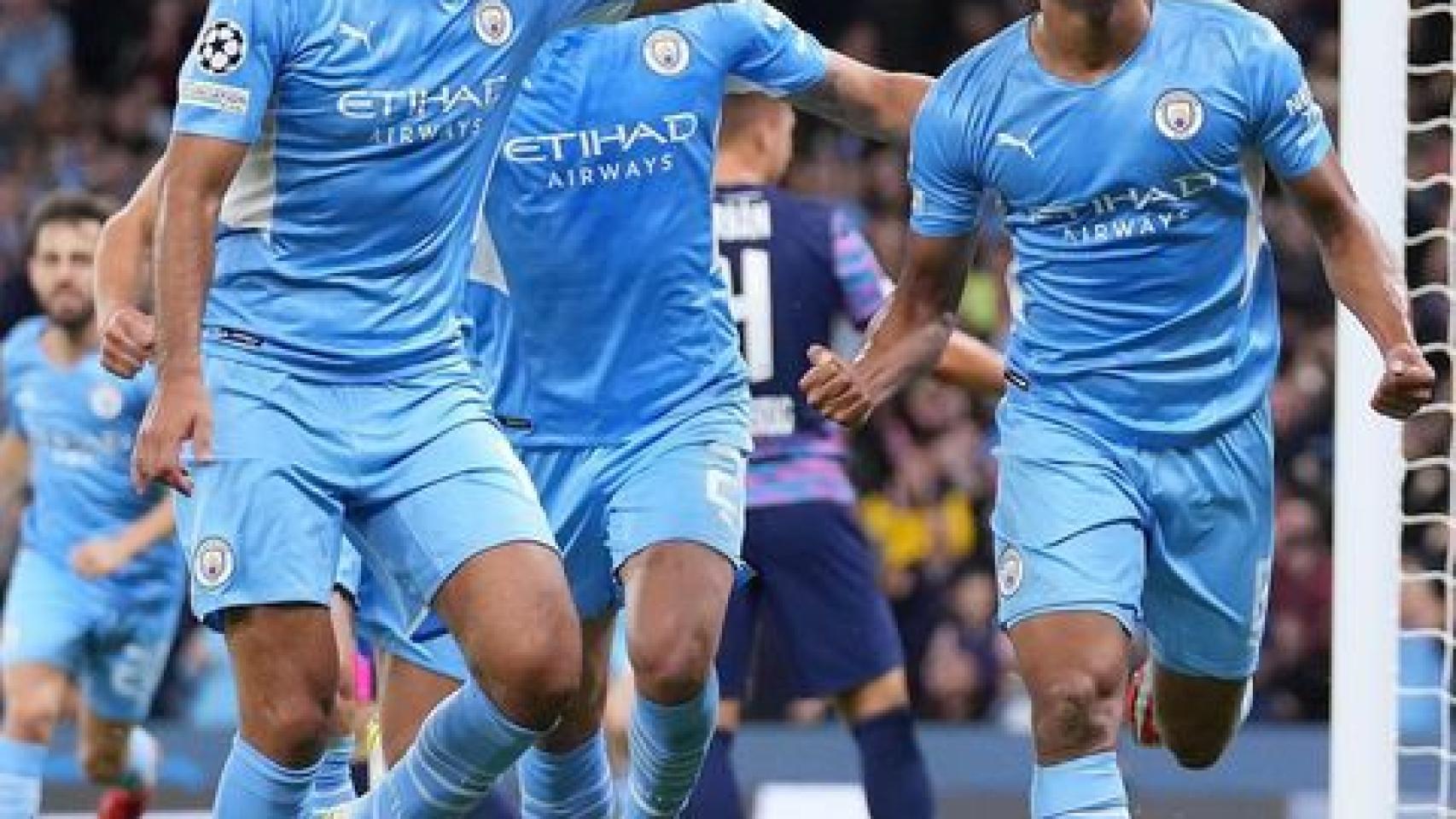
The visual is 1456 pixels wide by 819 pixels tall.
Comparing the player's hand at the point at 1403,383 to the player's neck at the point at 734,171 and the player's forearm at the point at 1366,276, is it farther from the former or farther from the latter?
the player's neck at the point at 734,171

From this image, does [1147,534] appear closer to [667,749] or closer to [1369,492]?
[667,749]

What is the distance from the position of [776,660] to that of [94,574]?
14.3 ft

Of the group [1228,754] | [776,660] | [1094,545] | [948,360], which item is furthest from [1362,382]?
[776,660]

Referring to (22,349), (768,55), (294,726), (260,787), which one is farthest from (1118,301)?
(22,349)

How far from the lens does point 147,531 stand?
10.8m

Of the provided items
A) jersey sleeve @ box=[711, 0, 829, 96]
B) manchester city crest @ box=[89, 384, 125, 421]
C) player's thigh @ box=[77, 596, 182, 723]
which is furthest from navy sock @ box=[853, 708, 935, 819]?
manchester city crest @ box=[89, 384, 125, 421]

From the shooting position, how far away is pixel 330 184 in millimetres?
6559

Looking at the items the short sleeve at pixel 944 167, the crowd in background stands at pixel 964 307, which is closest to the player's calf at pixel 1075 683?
the short sleeve at pixel 944 167

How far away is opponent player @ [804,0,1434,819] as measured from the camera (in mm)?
6867

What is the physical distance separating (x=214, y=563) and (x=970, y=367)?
9.58 feet

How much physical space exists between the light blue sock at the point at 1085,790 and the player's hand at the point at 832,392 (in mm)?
875

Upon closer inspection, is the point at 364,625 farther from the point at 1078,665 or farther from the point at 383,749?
the point at 1078,665

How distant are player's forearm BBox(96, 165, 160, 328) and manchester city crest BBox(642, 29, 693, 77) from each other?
1.27 m

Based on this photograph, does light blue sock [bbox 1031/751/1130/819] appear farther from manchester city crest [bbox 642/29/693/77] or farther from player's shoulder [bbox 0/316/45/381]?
player's shoulder [bbox 0/316/45/381]
